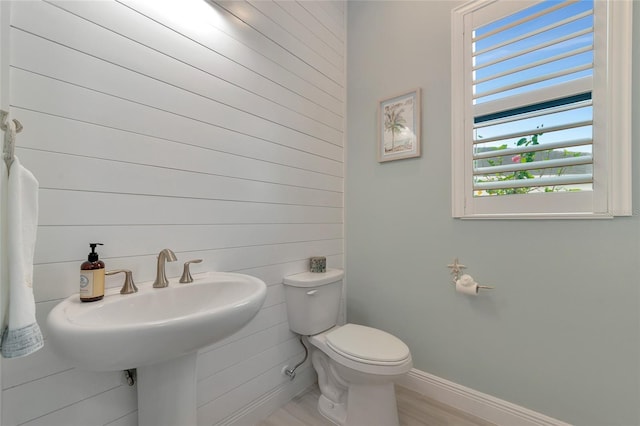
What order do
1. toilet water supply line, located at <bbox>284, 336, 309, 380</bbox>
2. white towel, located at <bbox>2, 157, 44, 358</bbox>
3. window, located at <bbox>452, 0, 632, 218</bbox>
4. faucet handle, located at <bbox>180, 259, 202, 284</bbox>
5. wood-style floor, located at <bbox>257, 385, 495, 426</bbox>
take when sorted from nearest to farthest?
white towel, located at <bbox>2, 157, 44, 358</bbox> → faucet handle, located at <bbox>180, 259, 202, 284</bbox> → window, located at <bbox>452, 0, 632, 218</bbox> → wood-style floor, located at <bbox>257, 385, 495, 426</bbox> → toilet water supply line, located at <bbox>284, 336, 309, 380</bbox>

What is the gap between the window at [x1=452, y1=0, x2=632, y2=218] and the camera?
1.19 meters

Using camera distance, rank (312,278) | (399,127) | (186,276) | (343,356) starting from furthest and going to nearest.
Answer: (399,127)
(312,278)
(343,356)
(186,276)

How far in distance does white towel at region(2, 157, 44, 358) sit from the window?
1.75 m

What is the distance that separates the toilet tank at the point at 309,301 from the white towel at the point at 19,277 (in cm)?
109

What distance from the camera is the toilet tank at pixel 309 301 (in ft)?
5.08

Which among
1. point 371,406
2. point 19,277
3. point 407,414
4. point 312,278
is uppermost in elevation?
point 19,277

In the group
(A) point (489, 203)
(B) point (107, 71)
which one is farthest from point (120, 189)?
(A) point (489, 203)

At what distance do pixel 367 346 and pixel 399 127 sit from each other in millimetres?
1350

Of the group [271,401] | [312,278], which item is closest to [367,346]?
[312,278]

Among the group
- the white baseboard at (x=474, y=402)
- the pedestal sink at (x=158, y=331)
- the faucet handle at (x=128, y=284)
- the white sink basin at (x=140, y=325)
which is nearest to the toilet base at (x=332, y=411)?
the white baseboard at (x=474, y=402)

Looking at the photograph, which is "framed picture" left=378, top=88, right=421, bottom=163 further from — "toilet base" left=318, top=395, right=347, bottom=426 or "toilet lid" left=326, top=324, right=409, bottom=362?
"toilet base" left=318, top=395, right=347, bottom=426

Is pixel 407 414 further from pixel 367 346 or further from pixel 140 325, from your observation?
pixel 140 325

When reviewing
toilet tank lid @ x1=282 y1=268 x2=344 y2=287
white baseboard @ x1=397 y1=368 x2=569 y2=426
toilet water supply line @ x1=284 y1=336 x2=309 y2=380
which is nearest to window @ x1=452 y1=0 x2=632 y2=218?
toilet tank lid @ x1=282 y1=268 x2=344 y2=287

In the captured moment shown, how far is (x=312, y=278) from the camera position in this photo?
1.59 m
